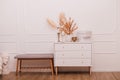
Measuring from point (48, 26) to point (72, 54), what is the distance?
1006 millimetres

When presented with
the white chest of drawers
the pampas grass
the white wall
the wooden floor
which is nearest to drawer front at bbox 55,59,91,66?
the white chest of drawers

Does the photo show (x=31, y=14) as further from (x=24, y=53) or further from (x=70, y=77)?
(x=70, y=77)

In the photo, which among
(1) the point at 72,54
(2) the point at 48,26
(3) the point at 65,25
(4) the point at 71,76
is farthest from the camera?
(2) the point at 48,26

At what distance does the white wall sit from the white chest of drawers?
0.46 metres

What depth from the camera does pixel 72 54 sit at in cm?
580

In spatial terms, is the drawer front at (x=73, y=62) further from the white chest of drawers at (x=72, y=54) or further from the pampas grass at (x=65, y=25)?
the pampas grass at (x=65, y=25)

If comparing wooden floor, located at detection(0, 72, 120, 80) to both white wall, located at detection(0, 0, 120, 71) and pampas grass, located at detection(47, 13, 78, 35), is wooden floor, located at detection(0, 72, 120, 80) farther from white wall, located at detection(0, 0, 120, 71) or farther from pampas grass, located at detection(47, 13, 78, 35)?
Answer: pampas grass, located at detection(47, 13, 78, 35)

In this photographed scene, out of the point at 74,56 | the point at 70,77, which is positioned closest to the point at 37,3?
the point at 74,56

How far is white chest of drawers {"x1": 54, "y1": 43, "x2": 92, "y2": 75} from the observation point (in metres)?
5.79

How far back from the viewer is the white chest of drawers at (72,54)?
5.79m

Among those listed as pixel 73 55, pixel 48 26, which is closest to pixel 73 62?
pixel 73 55

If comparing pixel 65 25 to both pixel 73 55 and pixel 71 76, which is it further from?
pixel 71 76

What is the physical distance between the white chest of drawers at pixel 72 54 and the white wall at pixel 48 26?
18.1 inches

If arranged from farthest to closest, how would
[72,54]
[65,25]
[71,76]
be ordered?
[65,25]
[72,54]
[71,76]
